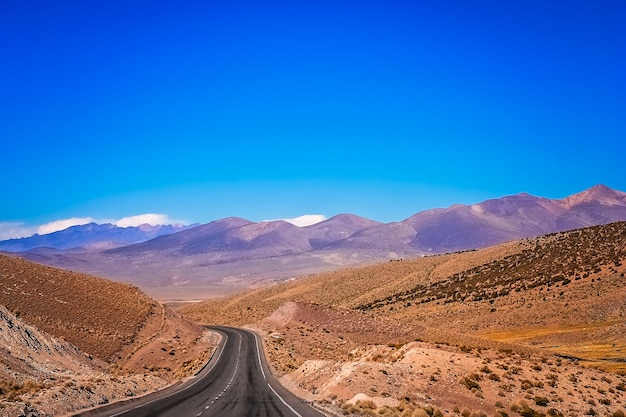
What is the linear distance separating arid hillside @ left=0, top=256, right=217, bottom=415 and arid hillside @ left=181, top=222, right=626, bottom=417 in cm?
1041

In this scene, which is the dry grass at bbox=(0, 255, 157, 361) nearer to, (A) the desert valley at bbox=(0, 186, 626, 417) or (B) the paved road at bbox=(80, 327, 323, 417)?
(A) the desert valley at bbox=(0, 186, 626, 417)

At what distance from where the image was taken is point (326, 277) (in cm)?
13925

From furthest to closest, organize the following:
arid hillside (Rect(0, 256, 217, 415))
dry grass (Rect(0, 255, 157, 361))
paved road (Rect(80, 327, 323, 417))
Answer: dry grass (Rect(0, 255, 157, 361))
arid hillside (Rect(0, 256, 217, 415))
paved road (Rect(80, 327, 323, 417))

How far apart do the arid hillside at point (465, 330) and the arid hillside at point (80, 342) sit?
34.2 feet

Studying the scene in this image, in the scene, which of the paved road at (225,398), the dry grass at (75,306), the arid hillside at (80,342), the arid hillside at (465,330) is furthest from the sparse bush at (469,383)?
the dry grass at (75,306)

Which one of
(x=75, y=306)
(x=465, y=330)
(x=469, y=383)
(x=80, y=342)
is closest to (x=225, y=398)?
(x=469, y=383)

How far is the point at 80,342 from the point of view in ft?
155

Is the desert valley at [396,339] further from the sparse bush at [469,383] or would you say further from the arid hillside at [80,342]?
the arid hillside at [80,342]

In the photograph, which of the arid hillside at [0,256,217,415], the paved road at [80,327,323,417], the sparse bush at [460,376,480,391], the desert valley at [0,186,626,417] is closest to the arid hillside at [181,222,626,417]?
the sparse bush at [460,376,480,391]

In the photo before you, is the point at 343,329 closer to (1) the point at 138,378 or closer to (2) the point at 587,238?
(1) the point at 138,378

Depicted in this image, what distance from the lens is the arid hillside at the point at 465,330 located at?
2599cm

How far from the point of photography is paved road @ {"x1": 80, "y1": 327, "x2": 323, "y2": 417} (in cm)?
2228

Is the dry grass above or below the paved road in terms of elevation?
above

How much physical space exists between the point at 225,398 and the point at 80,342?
26.0 meters
